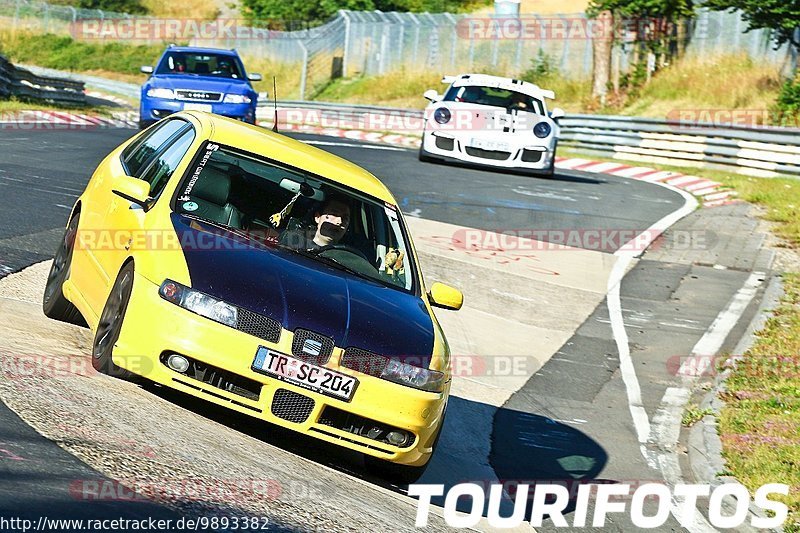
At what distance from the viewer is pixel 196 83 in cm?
2184

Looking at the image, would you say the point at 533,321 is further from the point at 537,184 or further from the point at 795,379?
the point at 537,184

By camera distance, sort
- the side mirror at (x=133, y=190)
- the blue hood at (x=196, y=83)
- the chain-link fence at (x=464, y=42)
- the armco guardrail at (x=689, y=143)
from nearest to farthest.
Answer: the side mirror at (x=133, y=190) → the blue hood at (x=196, y=83) → the armco guardrail at (x=689, y=143) → the chain-link fence at (x=464, y=42)

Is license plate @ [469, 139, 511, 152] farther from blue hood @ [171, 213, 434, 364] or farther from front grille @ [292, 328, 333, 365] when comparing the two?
front grille @ [292, 328, 333, 365]

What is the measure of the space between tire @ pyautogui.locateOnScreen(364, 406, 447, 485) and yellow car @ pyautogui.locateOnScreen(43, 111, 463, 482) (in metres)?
0.01

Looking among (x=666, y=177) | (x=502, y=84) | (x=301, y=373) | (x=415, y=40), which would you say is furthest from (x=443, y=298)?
(x=415, y=40)

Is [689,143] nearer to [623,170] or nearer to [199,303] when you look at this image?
[623,170]

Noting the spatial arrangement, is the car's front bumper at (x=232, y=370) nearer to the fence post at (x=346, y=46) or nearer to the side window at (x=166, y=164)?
the side window at (x=166, y=164)

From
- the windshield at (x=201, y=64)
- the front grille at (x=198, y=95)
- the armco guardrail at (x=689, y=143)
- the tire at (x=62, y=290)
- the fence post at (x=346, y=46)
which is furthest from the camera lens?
the fence post at (x=346, y=46)

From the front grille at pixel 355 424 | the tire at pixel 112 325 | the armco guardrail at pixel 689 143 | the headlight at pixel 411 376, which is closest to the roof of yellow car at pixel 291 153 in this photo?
the tire at pixel 112 325

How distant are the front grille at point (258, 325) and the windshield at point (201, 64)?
16.9m

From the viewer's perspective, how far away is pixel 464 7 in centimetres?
6612

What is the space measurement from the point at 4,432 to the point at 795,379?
6.86 metres

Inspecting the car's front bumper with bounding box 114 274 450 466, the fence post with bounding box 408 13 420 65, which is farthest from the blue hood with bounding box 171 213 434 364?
the fence post with bounding box 408 13 420 65

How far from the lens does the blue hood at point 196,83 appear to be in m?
21.7
